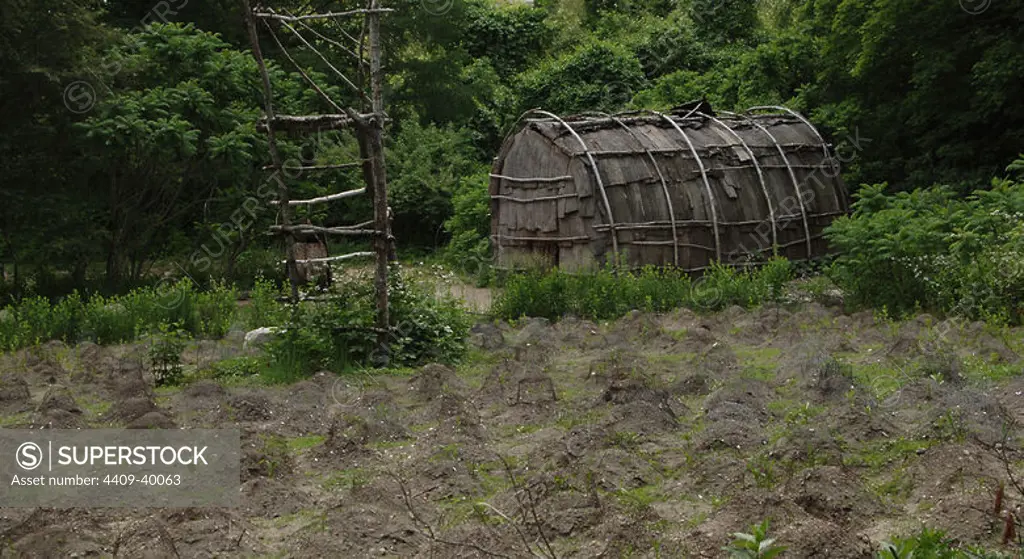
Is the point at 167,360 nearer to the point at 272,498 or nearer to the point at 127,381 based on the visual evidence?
the point at 127,381

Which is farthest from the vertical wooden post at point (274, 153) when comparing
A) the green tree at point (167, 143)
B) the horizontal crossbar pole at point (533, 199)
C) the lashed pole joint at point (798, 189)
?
the lashed pole joint at point (798, 189)

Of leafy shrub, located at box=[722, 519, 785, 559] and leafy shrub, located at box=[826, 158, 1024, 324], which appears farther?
leafy shrub, located at box=[826, 158, 1024, 324]

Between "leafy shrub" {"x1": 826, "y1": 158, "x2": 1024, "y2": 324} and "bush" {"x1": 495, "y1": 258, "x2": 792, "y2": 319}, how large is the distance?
1.10 m

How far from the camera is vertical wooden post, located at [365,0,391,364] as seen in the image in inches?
356

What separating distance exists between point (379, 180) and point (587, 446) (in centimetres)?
367

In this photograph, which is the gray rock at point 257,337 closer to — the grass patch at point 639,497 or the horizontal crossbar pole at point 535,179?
the grass patch at point 639,497

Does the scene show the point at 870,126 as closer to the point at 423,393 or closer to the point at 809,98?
the point at 809,98

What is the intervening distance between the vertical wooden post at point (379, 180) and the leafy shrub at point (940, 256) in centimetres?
506

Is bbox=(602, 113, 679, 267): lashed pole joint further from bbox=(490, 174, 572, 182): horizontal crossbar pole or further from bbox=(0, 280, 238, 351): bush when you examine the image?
bbox=(0, 280, 238, 351): bush

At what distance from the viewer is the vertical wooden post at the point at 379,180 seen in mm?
9039

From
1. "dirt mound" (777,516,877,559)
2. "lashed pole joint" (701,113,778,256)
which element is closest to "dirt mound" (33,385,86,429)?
"dirt mound" (777,516,877,559)

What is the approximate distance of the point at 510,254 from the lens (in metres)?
16.5

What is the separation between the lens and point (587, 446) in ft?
21.2

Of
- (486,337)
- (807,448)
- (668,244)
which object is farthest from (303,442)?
(668,244)
